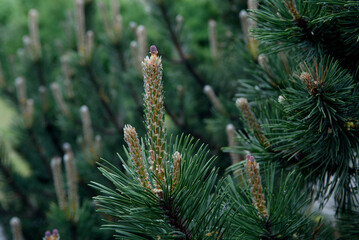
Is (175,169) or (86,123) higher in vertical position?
(86,123)

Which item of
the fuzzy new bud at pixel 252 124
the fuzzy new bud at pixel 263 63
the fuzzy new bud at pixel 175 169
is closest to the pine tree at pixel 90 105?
the fuzzy new bud at pixel 263 63

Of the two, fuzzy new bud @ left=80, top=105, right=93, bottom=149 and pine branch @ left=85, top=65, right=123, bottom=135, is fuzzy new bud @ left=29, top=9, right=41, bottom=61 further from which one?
fuzzy new bud @ left=80, top=105, right=93, bottom=149

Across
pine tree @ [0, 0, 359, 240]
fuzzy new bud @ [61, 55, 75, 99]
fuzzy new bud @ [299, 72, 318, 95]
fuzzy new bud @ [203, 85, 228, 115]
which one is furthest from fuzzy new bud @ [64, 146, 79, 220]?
fuzzy new bud @ [61, 55, 75, 99]

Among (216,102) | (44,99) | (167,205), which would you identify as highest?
(44,99)

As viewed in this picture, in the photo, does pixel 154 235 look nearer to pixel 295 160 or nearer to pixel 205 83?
pixel 295 160

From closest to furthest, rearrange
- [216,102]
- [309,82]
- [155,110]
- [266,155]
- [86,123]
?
[155,110] < [309,82] < [266,155] < [216,102] < [86,123]

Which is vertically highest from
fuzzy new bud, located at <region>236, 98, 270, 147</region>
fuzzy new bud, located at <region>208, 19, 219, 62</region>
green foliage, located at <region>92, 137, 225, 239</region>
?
fuzzy new bud, located at <region>208, 19, 219, 62</region>

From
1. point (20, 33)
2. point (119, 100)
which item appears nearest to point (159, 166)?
point (119, 100)

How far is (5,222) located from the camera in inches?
101

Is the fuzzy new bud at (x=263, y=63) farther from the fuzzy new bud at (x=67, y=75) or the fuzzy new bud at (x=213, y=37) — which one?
the fuzzy new bud at (x=67, y=75)

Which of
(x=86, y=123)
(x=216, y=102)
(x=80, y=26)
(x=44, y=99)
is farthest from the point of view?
(x=44, y=99)

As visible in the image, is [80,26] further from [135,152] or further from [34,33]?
[135,152]

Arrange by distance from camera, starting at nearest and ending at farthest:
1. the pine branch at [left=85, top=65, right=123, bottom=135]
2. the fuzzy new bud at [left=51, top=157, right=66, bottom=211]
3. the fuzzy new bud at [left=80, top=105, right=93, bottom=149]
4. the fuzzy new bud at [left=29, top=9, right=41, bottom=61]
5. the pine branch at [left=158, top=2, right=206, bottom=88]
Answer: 1. the fuzzy new bud at [left=51, top=157, right=66, bottom=211]
2. the fuzzy new bud at [left=80, top=105, right=93, bottom=149]
3. the pine branch at [left=158, top=2, right=206, bottom=88]
4. the pine branch at [left=85, top=65, right=123, bottom=135]
5. the fuzzy new bud at [left=29, top=9, right=41, bottom=61]

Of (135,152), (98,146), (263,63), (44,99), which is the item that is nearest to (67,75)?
(44,99)
